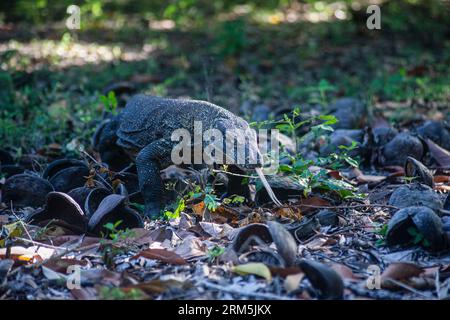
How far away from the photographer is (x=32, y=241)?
13.4 feet

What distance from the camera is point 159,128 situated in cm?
497

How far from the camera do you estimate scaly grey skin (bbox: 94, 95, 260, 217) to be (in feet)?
15.2

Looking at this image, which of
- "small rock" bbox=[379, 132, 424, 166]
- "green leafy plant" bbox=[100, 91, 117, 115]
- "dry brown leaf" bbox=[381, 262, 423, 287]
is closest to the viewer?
"dry brown leaf" bbox=[381, 262, 423, 287]

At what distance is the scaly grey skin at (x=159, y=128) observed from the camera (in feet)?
15.2

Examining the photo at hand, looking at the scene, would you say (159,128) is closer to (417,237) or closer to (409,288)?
(417,237)

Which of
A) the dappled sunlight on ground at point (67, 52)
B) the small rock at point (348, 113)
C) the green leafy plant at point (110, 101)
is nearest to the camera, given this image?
the green leafy plant at point (110, 101)

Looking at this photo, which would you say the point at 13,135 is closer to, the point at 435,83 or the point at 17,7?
the point at 435,83

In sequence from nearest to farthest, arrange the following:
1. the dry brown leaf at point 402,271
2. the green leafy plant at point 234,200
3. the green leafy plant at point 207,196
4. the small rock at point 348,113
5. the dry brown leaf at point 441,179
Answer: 1. the dry brown leaf at point 402,271
2. the green leafy plant at point 207,196
3. the green leafy plant at point 234,200
4. the dry brown leaf at point 441,179
5. the small rock at point 348,113

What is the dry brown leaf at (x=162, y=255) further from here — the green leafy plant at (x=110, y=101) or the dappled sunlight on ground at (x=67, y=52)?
the dappled sunlight on ground at (x=67, y=52)

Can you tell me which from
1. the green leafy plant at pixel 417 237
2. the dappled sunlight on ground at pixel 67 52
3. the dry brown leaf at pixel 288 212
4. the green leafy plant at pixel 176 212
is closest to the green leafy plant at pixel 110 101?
the green leafy plant at pixel 176 212

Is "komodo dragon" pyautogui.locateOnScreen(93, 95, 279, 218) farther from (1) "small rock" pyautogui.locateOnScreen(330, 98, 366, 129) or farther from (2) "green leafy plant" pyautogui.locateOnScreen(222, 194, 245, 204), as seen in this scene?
(1) "small rock" pyautogui.locateOnScreen(330, 98, 366, 129)

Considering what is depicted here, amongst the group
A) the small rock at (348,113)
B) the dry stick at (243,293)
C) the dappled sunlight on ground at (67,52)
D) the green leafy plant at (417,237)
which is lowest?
the dry stick at (243,293)

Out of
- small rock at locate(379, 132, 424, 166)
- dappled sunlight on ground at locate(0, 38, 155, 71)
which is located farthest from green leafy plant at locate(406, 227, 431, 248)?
dappled sunlight on ground at locate(0, 38, 155, 71)
